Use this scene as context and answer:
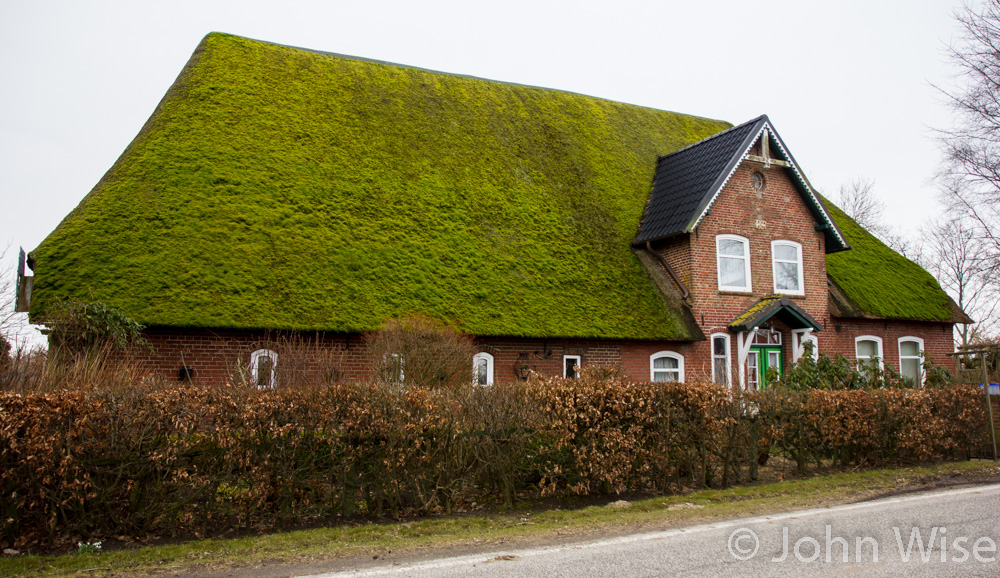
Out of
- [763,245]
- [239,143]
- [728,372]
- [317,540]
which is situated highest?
[239,143]

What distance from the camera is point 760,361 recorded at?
63.0 ft

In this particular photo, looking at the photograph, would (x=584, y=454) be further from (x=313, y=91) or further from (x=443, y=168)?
(x=313, y=91)

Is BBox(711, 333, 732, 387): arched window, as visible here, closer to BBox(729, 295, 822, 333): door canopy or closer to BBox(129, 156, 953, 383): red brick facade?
BBox(129, 156, 953, 383): red brick facade

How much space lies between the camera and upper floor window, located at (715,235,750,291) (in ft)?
62.2

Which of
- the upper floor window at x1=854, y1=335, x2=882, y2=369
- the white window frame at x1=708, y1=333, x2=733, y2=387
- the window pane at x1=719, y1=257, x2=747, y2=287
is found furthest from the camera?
the upper floor window at x1=854, y1=335, x2=882, y2=369

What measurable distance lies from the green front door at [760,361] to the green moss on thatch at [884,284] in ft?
10.8

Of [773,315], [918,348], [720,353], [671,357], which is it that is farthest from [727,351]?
[918,348]

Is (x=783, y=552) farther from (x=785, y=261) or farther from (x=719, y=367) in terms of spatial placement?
(x=785, y=261)

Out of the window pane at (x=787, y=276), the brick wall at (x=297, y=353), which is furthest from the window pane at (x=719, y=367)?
the brick wall at (x=297, y=353)

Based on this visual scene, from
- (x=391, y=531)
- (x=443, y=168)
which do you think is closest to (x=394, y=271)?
(x=443, y=168)

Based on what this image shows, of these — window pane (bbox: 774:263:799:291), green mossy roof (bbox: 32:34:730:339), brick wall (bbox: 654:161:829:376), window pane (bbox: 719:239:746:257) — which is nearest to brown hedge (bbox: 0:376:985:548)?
green mossy roof (bbox: 32:34:730:339)

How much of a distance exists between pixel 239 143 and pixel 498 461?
39.0 ft

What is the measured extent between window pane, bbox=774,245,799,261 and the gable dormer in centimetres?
123

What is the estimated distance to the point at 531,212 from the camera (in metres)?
19.0
